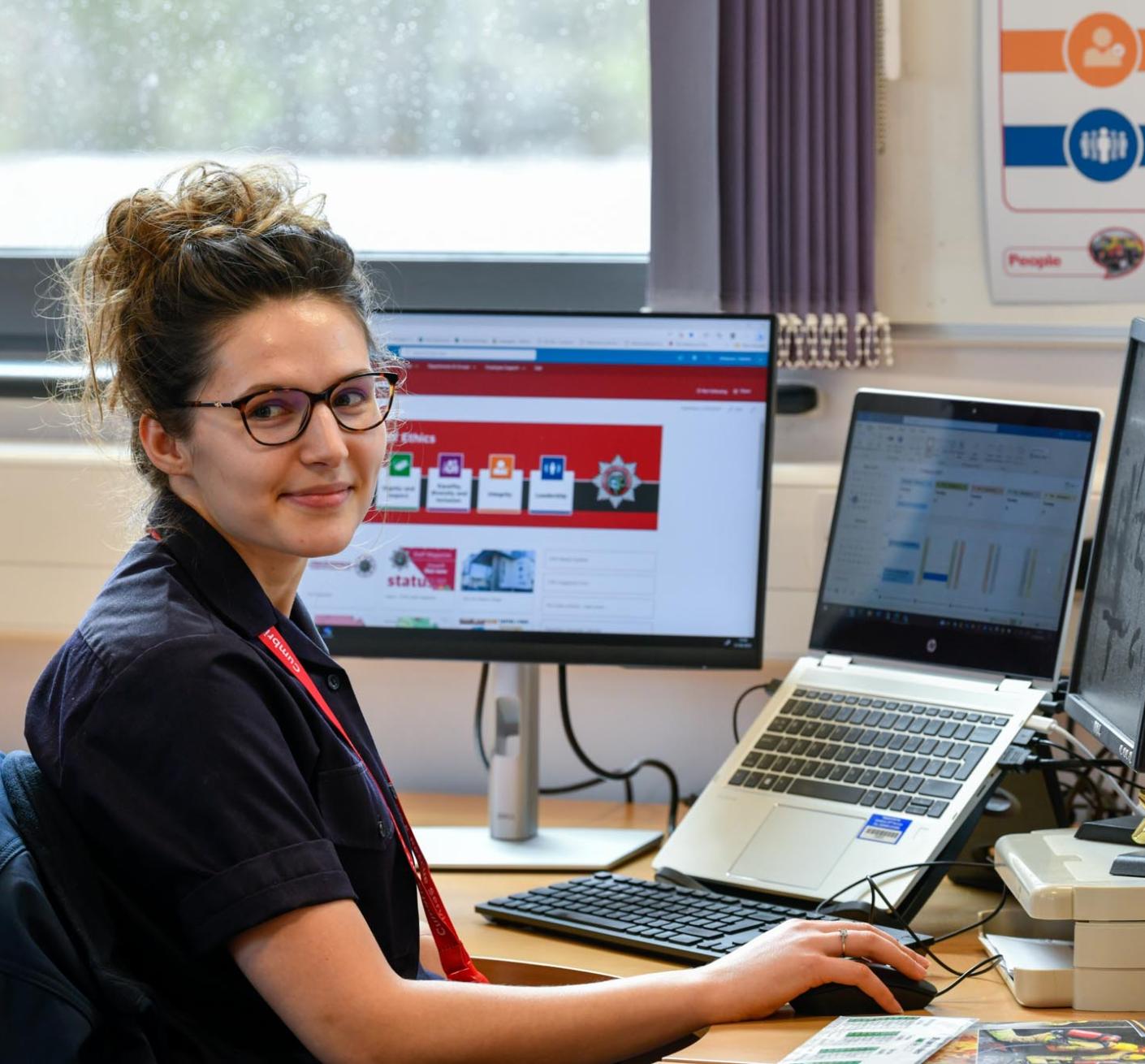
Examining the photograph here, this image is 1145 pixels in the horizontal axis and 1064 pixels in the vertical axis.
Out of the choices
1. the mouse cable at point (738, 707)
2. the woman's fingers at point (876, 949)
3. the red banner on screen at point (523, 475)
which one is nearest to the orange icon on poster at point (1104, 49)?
the red banner on screen at point (523, 475)

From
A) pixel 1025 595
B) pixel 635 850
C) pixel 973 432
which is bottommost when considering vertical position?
pixel 635 850

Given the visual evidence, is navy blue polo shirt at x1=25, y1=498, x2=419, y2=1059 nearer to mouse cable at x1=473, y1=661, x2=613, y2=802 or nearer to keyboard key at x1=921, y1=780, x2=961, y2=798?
keyboard key at x1=921, y1=780, x2=961, y2=798

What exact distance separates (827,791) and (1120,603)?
0.33m

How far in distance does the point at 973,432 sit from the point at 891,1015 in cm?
68

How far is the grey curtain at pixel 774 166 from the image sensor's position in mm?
1885

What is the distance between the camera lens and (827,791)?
151cm

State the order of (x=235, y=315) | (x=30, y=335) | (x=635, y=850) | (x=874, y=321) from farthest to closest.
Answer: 1. (x=30, y=335)
2. (x=874, y=321)
3. (x=635, y=850)
4. (x=235, y=315)

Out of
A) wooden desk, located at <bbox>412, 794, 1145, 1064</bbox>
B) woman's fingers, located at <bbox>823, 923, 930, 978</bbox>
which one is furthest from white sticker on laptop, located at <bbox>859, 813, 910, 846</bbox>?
woman's fingers, located at <bbox>823, 923, 930, 978</bbox>

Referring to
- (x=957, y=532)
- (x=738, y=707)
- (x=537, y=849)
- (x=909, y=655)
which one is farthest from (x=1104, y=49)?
(x=537, y=849)

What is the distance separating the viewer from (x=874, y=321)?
191 centimetres

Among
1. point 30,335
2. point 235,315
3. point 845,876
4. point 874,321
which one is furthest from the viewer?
point 30,335

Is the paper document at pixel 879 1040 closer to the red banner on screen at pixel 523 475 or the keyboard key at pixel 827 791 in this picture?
the keyboard key at pixel 827 791

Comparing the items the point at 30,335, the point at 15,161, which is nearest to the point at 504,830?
the point at 30,335

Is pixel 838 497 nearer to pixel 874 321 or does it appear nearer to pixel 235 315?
pixel 874 321
